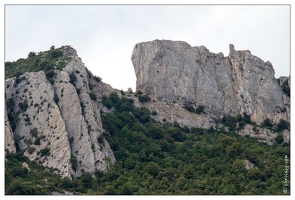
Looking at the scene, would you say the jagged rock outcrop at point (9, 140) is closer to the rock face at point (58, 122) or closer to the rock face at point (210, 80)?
the rock face at point (58, 122)

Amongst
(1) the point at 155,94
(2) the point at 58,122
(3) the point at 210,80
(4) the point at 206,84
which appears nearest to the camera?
(2) the point at 58,122

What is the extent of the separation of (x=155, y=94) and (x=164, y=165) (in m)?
22.4

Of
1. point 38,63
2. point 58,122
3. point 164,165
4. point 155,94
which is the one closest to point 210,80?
point 155,94

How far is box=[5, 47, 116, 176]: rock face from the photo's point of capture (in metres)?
92.2

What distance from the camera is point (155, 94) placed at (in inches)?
4624

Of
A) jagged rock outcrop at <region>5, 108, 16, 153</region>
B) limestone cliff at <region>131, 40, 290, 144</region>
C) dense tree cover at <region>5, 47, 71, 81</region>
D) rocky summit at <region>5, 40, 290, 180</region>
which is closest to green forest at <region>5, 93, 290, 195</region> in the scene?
jagged rock outcrop at <region>5, 108, 16, 153</region>

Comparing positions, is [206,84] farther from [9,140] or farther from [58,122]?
[9,140]

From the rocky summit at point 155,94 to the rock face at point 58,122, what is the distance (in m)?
0.16

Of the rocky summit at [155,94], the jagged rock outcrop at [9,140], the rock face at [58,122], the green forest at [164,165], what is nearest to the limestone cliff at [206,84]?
the rocky summit at [155,94]

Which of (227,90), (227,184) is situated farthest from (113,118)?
(227,184)

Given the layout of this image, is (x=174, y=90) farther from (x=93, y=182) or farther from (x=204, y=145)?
(x=93, y=182)

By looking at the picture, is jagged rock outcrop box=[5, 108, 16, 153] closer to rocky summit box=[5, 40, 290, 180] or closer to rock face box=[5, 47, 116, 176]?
rock face box=[5, 47, 116, 176]

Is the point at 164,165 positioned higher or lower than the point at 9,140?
lower

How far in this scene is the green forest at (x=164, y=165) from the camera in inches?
3334
